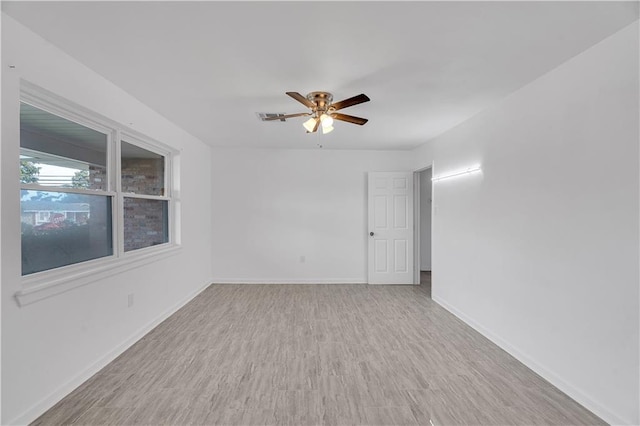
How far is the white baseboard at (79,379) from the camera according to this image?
6.48 feet

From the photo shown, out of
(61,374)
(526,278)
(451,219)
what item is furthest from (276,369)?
(451,219)

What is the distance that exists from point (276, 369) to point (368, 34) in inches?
108

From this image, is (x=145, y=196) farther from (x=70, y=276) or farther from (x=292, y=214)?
(x=292, y=214)

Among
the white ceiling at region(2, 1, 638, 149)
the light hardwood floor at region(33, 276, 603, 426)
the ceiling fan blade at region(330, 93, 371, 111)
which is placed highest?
the white ceiling at region(2, 1, 638, 149)

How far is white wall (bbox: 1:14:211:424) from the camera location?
6.11ft

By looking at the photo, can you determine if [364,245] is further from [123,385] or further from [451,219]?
[123,385]

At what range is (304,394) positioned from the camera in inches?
90.7

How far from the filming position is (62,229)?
2.42 metres

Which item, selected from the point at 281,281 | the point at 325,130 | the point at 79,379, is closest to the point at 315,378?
the point at 79,379

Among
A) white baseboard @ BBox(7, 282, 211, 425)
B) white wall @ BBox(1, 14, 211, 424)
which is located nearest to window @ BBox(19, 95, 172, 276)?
white wall @ BBox(1, 14, 211, 424)

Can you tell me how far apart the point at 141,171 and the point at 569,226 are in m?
4.32

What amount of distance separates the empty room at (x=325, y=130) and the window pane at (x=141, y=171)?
0.09ft

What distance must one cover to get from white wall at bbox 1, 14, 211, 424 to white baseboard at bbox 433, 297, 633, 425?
3.80 metres

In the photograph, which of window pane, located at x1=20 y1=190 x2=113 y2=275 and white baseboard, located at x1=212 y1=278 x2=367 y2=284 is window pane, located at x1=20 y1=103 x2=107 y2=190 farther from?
white baseboard, located at x1=212 y1=278 x2=367 y2=284
